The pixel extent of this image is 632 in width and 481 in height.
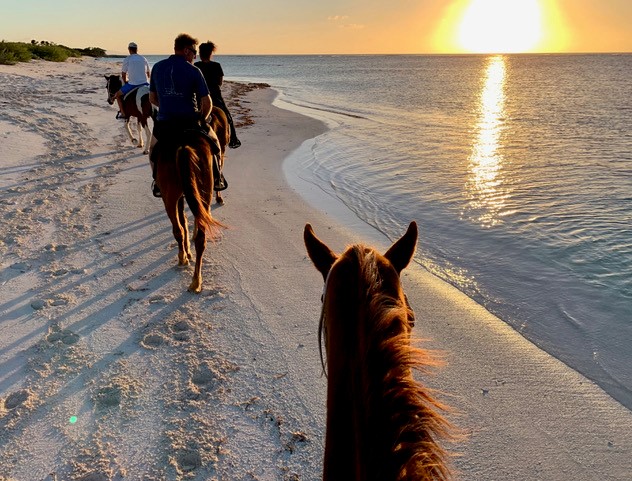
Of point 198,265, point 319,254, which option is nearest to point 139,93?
point 198,265

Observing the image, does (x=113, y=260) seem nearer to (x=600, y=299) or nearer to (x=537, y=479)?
(x=537, y=479)

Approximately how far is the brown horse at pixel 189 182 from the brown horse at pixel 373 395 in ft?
13.0

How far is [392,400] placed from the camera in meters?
1.27

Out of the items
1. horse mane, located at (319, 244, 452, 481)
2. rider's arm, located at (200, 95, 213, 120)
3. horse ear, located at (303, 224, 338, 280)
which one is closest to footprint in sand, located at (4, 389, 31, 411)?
horse ear, located at (303, 224, 338, 280)

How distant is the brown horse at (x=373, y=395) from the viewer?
1231mm

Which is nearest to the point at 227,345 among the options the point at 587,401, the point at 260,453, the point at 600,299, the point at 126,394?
the point at 126,394

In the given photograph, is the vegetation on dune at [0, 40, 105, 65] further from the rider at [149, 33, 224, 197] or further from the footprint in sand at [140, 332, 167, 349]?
the footprint in sand at [140, 332, 167, 349]

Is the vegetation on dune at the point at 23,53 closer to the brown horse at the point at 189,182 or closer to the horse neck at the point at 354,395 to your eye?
the brown horse at the point at 189,182

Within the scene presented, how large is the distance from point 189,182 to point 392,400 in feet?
14.2

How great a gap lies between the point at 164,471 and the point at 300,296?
2.43 metres

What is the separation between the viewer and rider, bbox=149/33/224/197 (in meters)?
5.48

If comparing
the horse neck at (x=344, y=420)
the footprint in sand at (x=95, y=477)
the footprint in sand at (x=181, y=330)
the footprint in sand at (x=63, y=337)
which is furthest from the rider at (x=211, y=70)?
the horse neck at (x=344, y=420)

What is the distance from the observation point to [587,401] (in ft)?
11.5

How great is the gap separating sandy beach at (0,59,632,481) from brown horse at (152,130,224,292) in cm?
39
